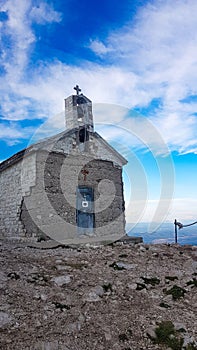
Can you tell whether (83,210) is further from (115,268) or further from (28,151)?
(115,268)

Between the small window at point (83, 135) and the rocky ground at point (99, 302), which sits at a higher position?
the small window at point (83, 135)

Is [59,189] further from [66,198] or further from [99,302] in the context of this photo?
[99,302]

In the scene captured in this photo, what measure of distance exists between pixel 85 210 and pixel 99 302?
27.2ft

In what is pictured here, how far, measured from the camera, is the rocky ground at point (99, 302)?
410cm

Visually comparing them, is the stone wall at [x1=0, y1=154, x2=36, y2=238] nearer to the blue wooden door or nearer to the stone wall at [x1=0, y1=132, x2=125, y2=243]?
the stone wall at [x1=0, y1=132, x2=125, y2=243]

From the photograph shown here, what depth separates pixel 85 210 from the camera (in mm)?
13430

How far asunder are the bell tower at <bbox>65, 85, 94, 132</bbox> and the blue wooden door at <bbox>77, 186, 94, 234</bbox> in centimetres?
333

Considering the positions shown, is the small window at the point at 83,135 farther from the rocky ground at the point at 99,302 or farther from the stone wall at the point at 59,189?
the rocky ground at the point at 99,302

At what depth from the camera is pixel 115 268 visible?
691 centimetres

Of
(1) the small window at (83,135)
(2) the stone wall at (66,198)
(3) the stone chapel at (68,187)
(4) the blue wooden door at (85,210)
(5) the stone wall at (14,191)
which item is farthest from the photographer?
(1) the small window at (83,135)

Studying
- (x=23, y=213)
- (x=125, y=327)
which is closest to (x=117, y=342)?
(x=125, y=327)

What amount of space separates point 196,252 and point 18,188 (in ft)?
27.8

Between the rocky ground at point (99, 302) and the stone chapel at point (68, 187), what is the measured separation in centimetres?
421

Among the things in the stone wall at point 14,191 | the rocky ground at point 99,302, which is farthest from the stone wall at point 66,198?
the rocky ground at point 99,302
